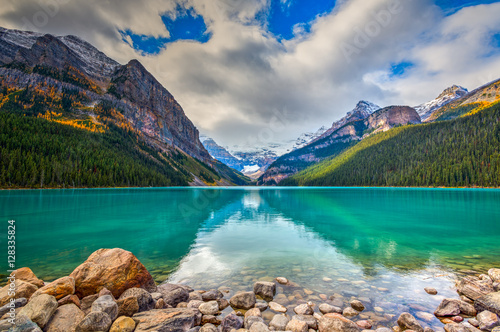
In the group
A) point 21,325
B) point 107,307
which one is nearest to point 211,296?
point 107,307

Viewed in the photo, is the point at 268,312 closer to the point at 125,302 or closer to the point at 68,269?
the point at 125,302

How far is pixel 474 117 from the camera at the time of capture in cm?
19988

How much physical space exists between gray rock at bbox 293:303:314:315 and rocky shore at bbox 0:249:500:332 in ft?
0.11

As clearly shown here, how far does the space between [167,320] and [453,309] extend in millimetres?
10677

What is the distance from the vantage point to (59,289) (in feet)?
27.1

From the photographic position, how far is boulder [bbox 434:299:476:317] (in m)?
8.71

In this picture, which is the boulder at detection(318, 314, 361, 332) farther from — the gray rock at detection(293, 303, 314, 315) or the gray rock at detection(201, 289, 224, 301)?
the gray rock at detection(201, 289, 224, 301)

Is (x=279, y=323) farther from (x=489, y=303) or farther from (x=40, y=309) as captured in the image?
(x=489, y=303)

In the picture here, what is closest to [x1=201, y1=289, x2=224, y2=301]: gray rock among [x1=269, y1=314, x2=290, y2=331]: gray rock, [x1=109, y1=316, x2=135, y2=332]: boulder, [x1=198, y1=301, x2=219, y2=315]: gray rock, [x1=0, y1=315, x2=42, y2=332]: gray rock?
[x1=198, y1=301, x2=219, y2=315]: gray rock

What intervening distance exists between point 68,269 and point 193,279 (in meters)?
8.10

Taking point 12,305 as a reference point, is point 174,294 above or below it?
below

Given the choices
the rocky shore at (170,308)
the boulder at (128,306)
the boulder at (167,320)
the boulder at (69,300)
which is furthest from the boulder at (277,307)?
the boulder at (69,300)

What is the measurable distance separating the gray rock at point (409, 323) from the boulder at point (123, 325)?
29.7ft

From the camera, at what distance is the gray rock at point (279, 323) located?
7.63 meters
